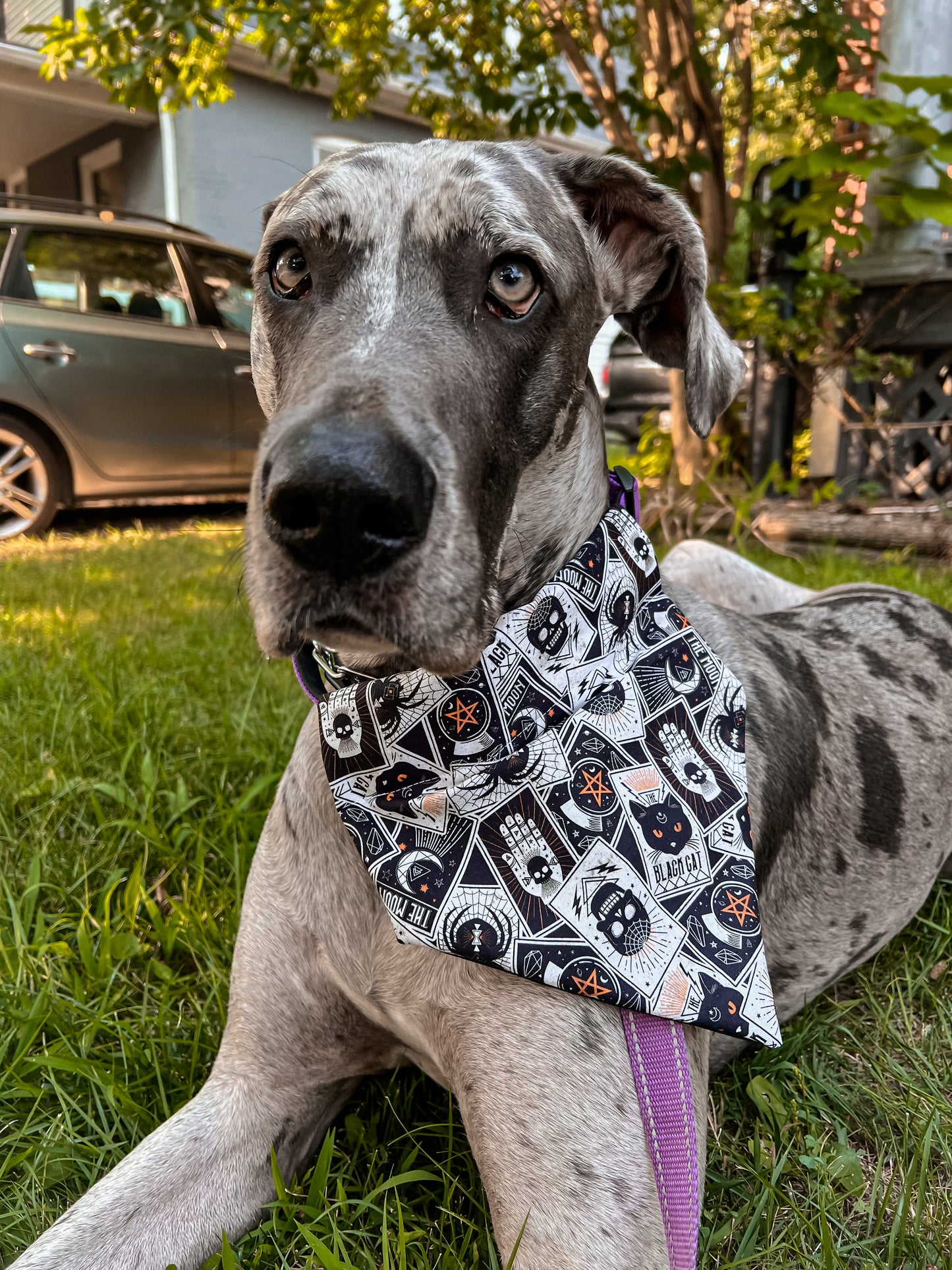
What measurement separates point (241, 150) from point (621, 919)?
13.5 meters

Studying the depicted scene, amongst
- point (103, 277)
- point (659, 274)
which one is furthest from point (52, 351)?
point (659, 274)

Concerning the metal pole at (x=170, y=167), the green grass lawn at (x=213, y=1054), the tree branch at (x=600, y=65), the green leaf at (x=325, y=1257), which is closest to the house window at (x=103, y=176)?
the metal pole at (x=170, y=167)

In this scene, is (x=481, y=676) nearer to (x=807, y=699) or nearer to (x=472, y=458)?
(x=472, y=458)

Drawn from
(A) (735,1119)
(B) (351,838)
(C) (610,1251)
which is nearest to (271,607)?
(B) (351,838)

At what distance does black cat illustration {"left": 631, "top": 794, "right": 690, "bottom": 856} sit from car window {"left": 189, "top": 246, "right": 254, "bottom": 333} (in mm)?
7760

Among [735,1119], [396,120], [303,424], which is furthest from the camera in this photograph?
[396,120]

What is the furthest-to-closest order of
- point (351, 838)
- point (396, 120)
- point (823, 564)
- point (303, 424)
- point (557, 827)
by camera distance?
1. point (396, 120)
2. point (823, 564)
3. point (351, 838)
4. point (557, 827)
5. point (303, 424)

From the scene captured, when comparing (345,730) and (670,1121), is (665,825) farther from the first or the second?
(345,730)

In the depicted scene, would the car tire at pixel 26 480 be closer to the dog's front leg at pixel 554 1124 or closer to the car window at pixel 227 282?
the car window at pixel 227 282

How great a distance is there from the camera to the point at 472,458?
1.54 meters

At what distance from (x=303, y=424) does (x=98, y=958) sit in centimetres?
151

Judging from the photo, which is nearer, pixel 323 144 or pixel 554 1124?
pixel 554 1124

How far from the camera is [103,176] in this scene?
47.5 ft

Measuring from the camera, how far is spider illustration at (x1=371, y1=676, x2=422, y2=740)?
5.70 feet
